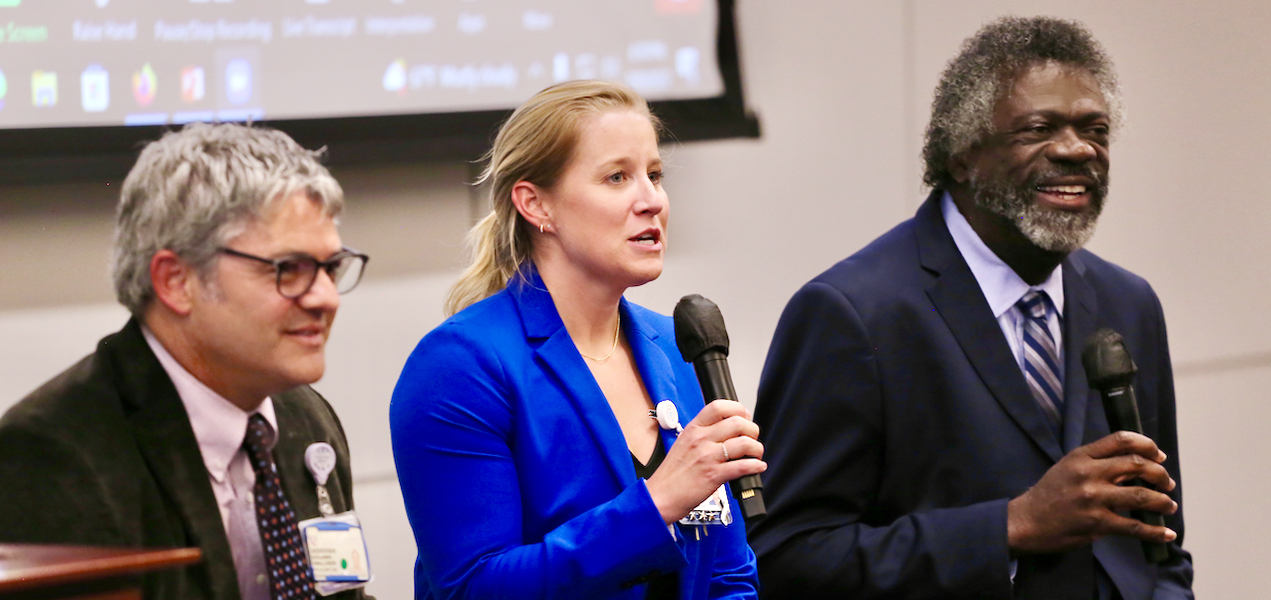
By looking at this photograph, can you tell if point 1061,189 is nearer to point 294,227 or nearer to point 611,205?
point 611,205

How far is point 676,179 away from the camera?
3.46 metres

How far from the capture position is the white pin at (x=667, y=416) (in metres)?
1.74

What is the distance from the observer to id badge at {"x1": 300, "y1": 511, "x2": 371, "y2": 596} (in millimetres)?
1478

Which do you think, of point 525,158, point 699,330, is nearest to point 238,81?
point 525,158

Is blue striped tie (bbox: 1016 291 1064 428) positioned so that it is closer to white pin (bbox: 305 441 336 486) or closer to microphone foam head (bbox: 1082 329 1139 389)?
microphone foam head (bbox: 1082 329 1139 389)

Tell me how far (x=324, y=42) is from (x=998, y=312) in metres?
1.72

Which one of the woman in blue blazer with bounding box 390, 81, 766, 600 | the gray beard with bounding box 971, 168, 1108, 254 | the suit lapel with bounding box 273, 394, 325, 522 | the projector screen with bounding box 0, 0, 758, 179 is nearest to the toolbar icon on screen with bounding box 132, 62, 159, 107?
the projector screen with bounding box 0, 0, 758, 179

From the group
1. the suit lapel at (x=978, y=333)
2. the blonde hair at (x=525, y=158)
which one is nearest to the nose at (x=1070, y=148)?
the suit lapel at (x=978, y=333)

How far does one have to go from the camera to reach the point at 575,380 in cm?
169

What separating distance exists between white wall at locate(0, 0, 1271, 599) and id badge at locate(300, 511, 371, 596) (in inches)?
60.2

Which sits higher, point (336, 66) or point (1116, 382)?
point (336, 66)

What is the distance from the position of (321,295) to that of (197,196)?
0.19m

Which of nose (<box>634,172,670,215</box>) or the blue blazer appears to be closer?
the blue blazer

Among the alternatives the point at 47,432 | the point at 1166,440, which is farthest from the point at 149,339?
the point at 1166,440
